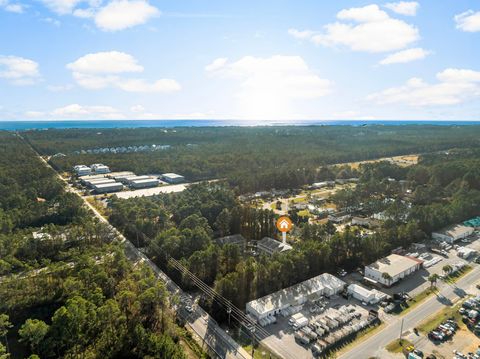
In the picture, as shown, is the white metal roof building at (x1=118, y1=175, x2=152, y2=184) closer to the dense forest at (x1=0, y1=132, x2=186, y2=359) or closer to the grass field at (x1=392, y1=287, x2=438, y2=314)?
the dense forest at (x1=0, y1=132, x2=186, y2=359)

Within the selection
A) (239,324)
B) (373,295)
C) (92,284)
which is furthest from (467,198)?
(92,284)

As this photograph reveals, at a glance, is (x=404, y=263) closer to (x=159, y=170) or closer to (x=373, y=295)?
(x=373, y=295)

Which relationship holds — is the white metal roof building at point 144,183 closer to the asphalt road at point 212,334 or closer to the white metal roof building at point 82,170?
the white metal roof building at point 82,170

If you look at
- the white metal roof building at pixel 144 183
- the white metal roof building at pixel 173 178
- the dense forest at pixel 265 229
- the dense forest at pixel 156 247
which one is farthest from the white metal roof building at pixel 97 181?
the dense forest at pixel 265 229

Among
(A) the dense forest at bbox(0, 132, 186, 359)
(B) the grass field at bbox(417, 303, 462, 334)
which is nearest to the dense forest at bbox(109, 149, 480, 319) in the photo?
(A) the dense forest at bbox(0, 132, 186, 359)

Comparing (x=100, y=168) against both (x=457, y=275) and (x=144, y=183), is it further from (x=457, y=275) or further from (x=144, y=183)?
(x=457, y=275)

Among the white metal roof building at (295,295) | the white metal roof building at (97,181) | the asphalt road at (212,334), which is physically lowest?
the asphalt road at (212,334)
